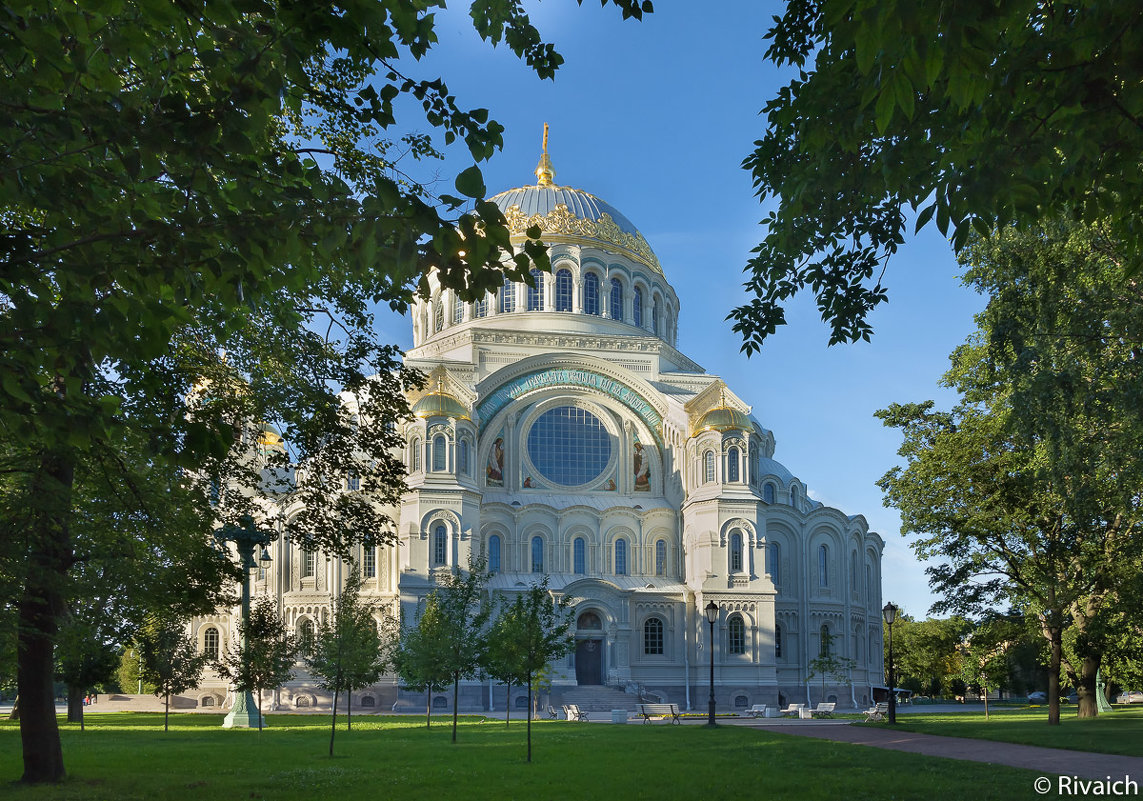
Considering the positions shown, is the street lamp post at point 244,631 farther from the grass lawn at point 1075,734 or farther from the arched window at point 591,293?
the arched window at point 591,293

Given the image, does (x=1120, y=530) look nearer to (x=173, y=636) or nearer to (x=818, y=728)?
(x=818, y=728)

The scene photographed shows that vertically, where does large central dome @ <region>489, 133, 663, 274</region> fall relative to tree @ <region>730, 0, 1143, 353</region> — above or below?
above

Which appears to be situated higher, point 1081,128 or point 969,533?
point 1081,128

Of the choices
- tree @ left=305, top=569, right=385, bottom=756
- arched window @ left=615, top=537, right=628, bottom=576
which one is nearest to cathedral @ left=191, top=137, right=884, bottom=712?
arched window @ left=615, top=537, right=628, bottom=576

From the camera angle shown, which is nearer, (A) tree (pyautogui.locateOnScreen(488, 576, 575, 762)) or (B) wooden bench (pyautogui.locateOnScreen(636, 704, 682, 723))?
(A) tree (pyautogui.locateOnScreen(488, 576, 575, 762))

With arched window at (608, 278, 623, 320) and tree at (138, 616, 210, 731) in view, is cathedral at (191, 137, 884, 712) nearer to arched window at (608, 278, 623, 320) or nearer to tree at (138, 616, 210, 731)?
arched window at (608, 278, 623, 320)

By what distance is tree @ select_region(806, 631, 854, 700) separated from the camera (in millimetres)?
48875

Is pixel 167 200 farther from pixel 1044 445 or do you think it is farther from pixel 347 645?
pixel 347 645

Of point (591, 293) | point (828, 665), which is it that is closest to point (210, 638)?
point (591, 293)

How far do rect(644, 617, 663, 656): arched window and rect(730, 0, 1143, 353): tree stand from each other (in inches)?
1418

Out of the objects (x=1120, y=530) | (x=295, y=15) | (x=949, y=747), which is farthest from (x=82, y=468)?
(x=1120, y=530)

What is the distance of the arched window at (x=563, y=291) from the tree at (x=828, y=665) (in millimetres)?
20960

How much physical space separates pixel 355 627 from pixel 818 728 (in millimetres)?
13776

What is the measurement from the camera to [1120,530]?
31.7 m
